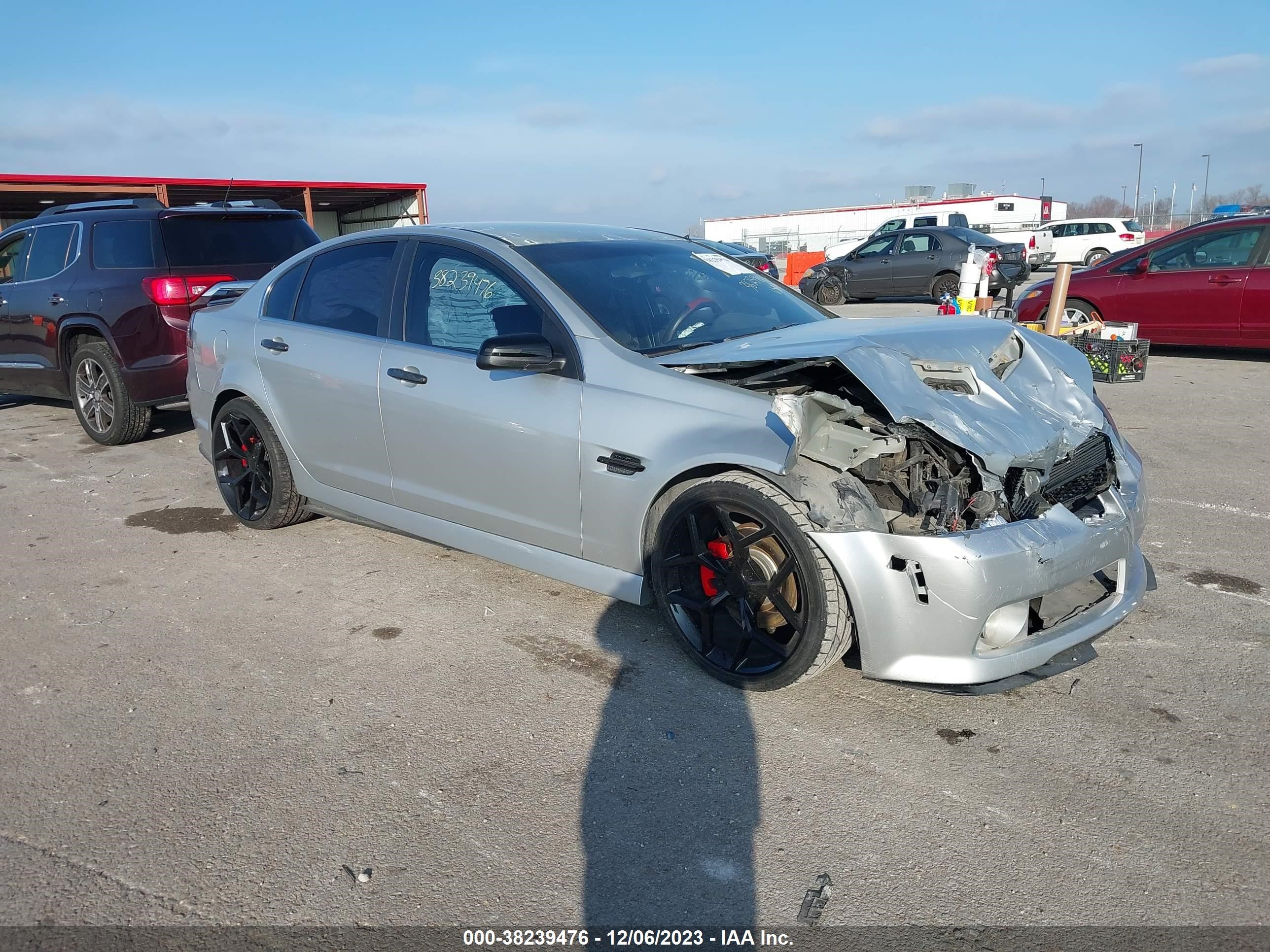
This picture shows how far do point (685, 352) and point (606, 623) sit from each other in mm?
1183

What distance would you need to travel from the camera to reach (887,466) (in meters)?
3.27

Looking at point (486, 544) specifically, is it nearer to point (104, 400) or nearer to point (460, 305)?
point (460, 305)

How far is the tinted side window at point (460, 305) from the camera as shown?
3990 mm

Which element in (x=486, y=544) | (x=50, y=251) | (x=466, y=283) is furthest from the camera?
(x=50, y=251)

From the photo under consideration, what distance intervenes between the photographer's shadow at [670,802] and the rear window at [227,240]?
213 inches

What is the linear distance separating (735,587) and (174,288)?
568cm

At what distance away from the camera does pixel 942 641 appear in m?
2.96

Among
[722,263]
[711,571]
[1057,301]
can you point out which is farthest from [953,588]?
[1057,301]

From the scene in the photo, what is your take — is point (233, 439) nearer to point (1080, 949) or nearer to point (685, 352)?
point (685, 352)

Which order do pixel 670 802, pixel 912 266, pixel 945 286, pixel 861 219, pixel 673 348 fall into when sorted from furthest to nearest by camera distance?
pixel 861 219, pixel 912 266, pixel 945 286, pixel 673 348, pixel 670 802

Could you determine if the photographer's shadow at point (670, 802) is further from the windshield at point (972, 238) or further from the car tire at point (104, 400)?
the windshield at point (972, 238)

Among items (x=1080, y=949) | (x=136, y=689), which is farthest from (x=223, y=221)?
(x=1080, y=949)

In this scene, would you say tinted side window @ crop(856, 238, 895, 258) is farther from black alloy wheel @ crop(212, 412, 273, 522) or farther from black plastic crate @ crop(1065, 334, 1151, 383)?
black alloy wheel @ crop(212, 412, 273, 522)

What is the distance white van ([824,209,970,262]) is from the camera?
90.4 feet
